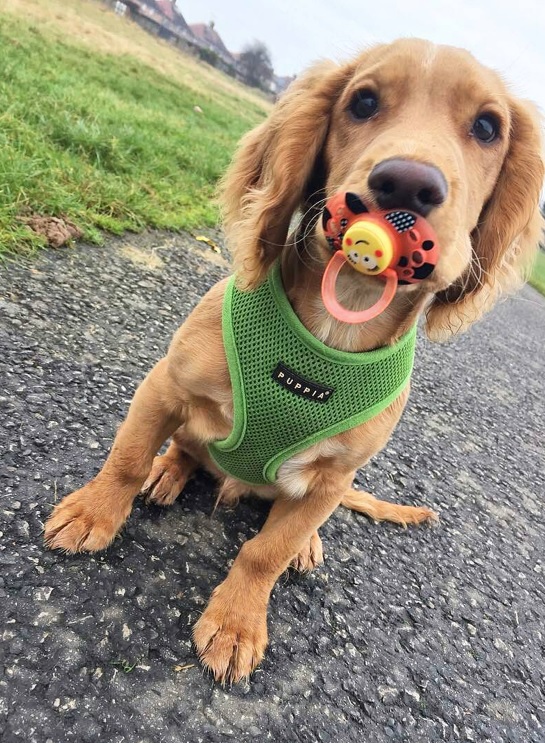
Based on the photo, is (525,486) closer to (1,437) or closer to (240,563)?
(240,563)

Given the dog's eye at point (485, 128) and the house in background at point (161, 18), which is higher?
the dog's eye at point (485, 128)

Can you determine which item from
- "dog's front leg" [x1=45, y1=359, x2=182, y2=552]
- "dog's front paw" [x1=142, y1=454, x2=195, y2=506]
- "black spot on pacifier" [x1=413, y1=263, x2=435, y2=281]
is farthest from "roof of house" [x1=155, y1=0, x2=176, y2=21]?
"black spot on pacifier" [x1=413, y1=263, x2=435, y2=281]

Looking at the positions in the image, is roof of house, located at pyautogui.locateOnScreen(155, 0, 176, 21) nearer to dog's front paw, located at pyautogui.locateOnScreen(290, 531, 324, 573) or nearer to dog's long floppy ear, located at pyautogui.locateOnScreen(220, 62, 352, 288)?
dog's long floppy ear, located at pyautogui.locateOnScreen(220, 62, 352, 288)

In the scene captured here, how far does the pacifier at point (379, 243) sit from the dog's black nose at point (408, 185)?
3 cm

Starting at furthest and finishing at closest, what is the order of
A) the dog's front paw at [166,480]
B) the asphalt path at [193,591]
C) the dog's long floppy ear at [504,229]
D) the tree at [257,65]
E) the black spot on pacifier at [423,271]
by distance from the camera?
the tree at [257,65] → the dog's front paw at [166,480] → the dog's long floppy ear at [504,229] → the asphalt path at [193,591] → the black spot on pacifier at [423,271]

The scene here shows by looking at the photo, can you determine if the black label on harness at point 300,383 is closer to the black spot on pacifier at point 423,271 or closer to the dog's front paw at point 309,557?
the black spot on pacifier at point 423,271

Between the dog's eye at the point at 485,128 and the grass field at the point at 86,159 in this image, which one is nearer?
the dog's eye at the point at 485,128

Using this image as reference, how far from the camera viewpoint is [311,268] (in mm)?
2080

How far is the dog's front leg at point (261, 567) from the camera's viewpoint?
208cm

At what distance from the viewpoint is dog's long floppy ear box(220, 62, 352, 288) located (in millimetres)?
2027

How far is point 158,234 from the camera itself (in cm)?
522

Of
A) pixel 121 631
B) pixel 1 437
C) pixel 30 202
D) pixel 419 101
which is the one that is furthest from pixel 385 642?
pixel 30 202

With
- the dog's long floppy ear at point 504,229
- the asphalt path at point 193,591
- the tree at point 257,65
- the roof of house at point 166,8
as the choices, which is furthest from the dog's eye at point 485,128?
the roof of house at point 166,8

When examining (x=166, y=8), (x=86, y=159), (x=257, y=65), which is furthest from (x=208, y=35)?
(x=86, y=159)
